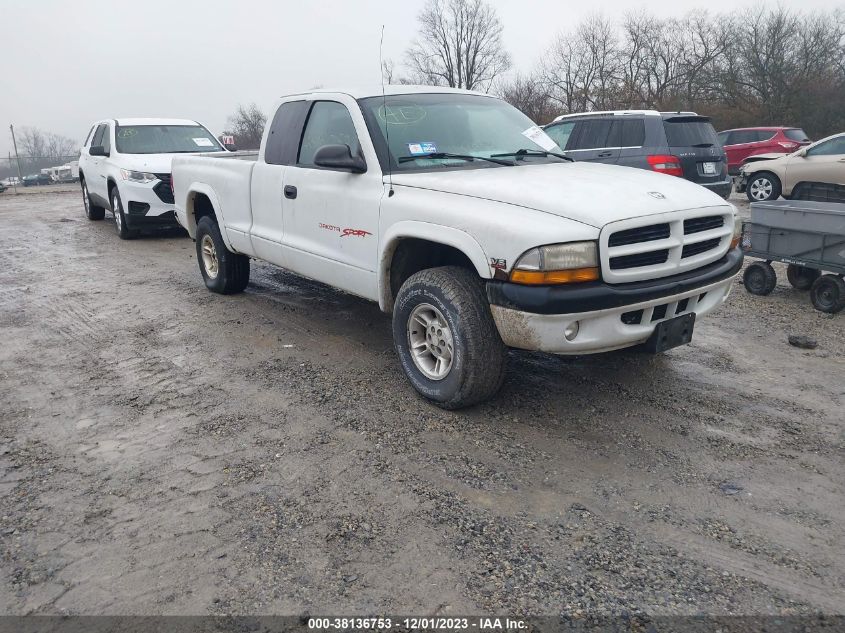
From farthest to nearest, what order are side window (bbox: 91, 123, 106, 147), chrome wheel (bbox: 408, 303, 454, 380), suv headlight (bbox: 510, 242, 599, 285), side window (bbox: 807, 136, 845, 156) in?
1. side window (bbox: 807, 136, 845, 156)
2. side window (bbox: 91, 123, 106, 147)
3. chrome wheel (bbox: 408, 303, 454, 380)
4. suv headlight (bbox: 510, 242, 599, 285)

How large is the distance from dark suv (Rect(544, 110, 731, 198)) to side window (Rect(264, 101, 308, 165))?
5.80 m

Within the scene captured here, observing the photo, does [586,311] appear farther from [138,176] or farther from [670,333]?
[138,176]

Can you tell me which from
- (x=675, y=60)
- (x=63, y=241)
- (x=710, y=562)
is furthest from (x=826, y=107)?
(x=710, y=562)

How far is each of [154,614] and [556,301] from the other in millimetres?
2239

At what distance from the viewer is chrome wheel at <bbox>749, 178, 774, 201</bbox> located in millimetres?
13867

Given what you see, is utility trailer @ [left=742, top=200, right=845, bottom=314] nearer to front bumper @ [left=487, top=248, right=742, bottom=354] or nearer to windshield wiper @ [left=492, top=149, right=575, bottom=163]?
windshield wiper @ [left=492, top=149, right=575, bottom=163]

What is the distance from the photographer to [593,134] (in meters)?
10.2

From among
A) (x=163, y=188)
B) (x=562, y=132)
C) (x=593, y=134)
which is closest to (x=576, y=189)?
(x=593, y=134)

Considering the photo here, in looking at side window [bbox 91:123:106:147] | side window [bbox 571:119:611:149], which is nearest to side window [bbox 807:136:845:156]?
side window [bbox 571:119:611:149]

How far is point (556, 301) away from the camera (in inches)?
131

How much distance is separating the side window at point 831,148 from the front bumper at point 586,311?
421 inches

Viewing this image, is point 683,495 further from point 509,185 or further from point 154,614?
point 154,614

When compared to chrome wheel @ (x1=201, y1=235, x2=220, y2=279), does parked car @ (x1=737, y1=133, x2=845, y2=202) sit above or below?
above

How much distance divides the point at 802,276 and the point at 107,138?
427 inches
